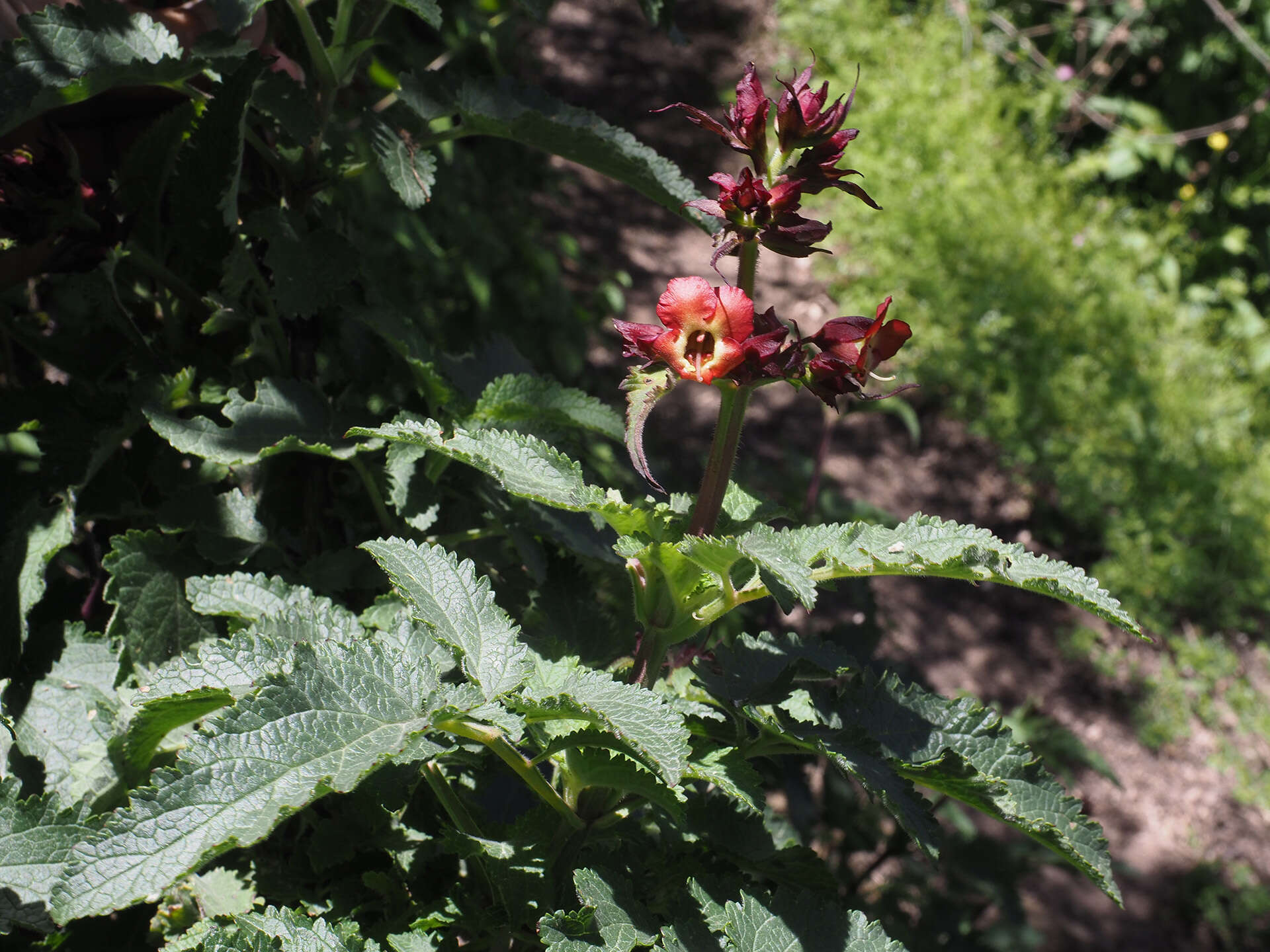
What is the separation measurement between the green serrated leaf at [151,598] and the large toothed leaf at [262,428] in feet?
0.36

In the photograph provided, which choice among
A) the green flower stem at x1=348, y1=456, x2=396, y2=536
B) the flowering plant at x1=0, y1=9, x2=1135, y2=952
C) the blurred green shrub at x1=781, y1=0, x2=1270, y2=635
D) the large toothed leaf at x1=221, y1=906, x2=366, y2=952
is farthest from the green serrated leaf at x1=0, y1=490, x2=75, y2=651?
the blurred green shrub at x1=781, y1=0, x2=1270, y2=635

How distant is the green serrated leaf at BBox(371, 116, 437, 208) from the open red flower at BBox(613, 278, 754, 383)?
0.40 meters

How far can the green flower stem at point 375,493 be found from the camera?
40.9 inches

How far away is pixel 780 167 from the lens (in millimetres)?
789

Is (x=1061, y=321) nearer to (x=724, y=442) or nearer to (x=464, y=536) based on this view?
(x=464, y=536)

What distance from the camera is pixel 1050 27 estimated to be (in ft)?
18.5

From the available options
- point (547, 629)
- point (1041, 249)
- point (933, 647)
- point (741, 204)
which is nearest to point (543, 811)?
point (547, 629)

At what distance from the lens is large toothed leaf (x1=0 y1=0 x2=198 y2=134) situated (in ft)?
2.86

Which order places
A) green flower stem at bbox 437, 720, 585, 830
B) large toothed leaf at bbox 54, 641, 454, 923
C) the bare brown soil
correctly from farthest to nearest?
the bare brown soil < green flower stem at bbox 437, 720, 585, 830 < large toothed leaf at bbox 54, 641, 454, 923

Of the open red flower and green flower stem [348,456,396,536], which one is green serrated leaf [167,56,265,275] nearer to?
green flower stem [348,456,396,536]

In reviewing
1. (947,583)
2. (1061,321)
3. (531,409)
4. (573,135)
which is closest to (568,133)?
(573,135)

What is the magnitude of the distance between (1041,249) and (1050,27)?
1780 millimetres

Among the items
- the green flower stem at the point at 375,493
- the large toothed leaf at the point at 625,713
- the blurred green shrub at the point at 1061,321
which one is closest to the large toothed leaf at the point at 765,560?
the large toothed leaf at the point at 625,713

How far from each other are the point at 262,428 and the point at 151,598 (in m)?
0.20
